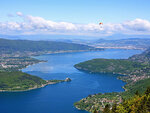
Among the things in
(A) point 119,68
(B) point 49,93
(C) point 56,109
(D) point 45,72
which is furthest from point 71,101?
(A) point 119,68

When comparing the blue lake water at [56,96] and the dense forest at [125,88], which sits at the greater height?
the dense forest at [125,88]

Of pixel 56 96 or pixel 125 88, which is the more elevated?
pixel 125 88

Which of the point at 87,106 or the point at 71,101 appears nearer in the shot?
the point at 87,106

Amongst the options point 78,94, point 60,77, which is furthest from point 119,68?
point 78,94

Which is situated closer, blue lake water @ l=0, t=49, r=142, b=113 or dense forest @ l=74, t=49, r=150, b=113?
dense forest @ l=74, t=49, r=150, b=113

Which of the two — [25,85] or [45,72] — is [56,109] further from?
[45,72]

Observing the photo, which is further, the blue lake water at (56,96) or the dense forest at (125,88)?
the blue lake water at (56,96)

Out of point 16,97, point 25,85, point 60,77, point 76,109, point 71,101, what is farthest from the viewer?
point 60,77

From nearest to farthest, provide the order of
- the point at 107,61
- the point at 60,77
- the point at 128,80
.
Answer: the point at 128,80
the point at 60,77
the point at 107,61

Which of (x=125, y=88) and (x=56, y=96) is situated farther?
(x=125, y=88)

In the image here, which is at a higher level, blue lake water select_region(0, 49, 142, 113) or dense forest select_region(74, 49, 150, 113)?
dense forest select_region(74, 49, 150, 113)
